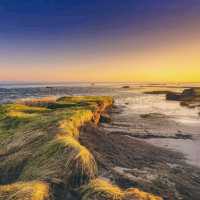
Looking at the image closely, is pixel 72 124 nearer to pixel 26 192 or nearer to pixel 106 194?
pixel 26 192

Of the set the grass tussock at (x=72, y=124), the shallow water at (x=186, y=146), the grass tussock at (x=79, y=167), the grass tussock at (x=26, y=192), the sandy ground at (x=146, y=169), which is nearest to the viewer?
the grass tussock at (x=26, y=192)

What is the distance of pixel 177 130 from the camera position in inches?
591

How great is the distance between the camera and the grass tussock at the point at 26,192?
13.2ft

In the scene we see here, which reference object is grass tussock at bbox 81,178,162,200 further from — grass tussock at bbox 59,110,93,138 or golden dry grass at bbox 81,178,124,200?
grass tussock at bbox 59,110,93,138

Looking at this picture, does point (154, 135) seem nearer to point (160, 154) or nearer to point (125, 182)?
point (160, 154)

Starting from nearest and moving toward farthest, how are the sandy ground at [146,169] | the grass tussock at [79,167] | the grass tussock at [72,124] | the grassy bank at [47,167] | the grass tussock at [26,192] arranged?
the grass tussock at [26,192] < the grassy bank at [47,167] < the grass tussock at [79,167] < the sandy ground at [146,169] < the grass tussock at [72,124]

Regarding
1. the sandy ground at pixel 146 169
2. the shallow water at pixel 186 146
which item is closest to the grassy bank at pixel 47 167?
the sandy ground at pixel 146 169

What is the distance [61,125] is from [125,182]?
3429 mm

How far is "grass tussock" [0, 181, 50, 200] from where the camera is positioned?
13.2 feet

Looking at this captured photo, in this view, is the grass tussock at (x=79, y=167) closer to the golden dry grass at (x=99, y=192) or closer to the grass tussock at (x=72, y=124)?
the golden dry grass at (x=99, y=192)

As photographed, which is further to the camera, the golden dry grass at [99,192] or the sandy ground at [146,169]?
the sandy ground at [146,169]

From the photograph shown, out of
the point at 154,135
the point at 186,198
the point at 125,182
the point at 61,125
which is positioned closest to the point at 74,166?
the point at 125,182

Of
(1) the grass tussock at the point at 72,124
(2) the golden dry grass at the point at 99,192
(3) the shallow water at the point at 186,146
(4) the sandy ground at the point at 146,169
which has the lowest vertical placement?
(3) the shallow water at the point at 186,146

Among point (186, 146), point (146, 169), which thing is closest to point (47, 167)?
point (146, 169)
